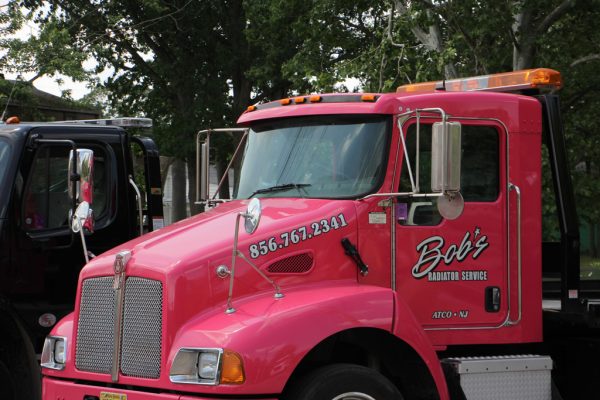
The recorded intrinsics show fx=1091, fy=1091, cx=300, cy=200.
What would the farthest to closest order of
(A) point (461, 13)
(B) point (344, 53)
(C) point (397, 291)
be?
(B) point (344, 53)
(A) point (461, 13)
(C) point (397, 291)

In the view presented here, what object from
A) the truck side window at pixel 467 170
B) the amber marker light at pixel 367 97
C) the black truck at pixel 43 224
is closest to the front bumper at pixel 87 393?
the black truck at pixel 43 224

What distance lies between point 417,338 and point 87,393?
6.82ft

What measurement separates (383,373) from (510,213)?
152 cm

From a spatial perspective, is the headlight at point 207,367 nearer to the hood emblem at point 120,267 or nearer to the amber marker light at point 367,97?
the hood emblem at point 120,267

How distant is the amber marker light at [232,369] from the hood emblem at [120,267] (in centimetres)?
96

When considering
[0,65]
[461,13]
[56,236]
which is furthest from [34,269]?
[0,65]

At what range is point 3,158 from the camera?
9055mm

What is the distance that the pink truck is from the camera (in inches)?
254

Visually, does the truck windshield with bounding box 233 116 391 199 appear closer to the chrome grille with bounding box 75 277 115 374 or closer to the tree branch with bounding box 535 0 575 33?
the chrome grille with bounding box 75 277 115 374

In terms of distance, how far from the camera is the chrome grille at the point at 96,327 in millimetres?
6758

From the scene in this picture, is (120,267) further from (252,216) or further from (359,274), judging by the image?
(359,274)

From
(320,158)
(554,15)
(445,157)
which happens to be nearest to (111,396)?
(320,158)

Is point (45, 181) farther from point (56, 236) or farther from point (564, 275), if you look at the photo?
point (564, 275)

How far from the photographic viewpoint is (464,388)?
7.33m
